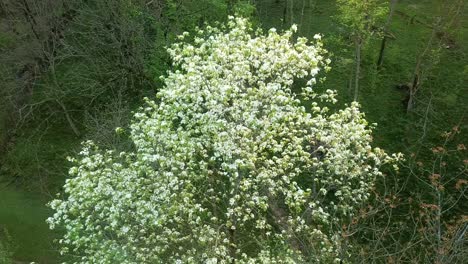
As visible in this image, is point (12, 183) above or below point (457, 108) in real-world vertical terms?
below

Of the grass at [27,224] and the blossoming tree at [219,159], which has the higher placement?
the blossoming tree at [219,159]

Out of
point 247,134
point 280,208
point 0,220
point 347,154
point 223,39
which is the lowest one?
point 0,220

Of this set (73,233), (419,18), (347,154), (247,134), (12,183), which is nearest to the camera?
(247,134)

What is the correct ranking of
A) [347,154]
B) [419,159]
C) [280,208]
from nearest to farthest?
[347,154]
[280,208]
[419,159]

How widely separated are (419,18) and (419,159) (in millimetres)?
20256

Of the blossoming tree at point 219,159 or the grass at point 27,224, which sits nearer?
the blossoming tree at point 219,159

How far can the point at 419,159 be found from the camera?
30750 millimetres

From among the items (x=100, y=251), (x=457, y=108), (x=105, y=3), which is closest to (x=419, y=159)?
(x=457, y=108)

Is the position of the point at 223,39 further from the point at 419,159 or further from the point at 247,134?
the point at 419,159

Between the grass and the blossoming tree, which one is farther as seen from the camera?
the grass

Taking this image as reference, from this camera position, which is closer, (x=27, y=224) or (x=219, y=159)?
(x=219, y=159)

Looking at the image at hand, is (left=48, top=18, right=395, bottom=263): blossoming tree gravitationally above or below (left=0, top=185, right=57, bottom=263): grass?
A: above

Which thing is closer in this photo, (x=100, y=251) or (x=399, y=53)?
(x=100, y=251)

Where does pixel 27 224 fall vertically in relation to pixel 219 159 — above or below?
below
